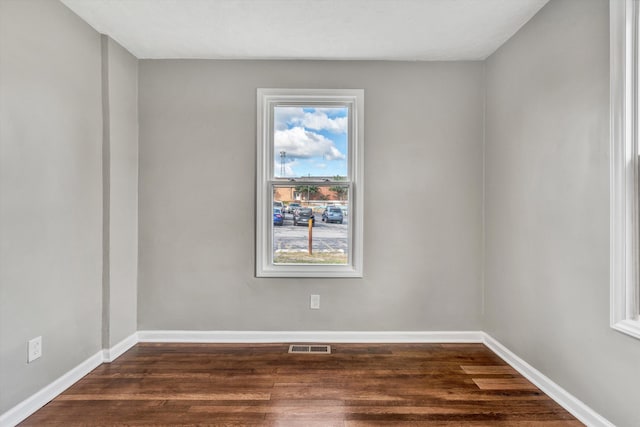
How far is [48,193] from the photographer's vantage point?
216 cm

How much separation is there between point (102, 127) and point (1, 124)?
86 centimetres

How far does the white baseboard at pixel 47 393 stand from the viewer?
192cm

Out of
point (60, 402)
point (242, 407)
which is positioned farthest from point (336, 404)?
point (60, 402)

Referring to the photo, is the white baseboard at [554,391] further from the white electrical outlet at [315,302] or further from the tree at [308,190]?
the tree at [308,190]

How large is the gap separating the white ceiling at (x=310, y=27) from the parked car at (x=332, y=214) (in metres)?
1.30

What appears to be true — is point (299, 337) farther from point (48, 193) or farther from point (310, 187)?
point (48, 193)

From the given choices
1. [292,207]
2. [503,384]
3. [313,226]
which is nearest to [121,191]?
[292,207]

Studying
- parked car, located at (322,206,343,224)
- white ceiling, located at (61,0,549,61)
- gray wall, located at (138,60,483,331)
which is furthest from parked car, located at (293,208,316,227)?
white ceiling, located at (61,0,549,61)

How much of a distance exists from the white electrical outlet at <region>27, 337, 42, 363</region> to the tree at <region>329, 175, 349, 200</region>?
228 centimetres

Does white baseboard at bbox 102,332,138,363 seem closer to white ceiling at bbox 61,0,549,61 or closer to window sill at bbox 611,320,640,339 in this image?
white ceiling at bbox 61,0,549,61

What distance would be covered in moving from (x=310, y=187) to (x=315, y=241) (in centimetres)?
49

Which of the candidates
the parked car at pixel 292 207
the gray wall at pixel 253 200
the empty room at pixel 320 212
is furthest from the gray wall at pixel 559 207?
the parked car at pixel 292 207

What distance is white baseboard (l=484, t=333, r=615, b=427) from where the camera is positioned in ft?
6.27

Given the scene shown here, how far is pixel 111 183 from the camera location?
271 centimetres
